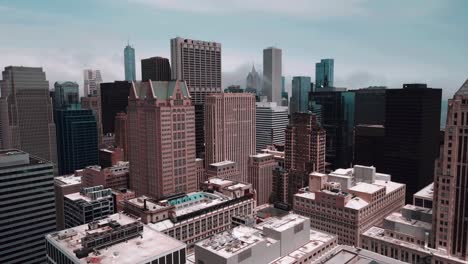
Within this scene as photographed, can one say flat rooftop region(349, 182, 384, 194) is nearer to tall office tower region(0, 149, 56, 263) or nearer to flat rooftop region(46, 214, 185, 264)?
flat rooftop region(46, 214, 185, 264)

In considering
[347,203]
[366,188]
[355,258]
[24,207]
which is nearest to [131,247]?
[355,258]

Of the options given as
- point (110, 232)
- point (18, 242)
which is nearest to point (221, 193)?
point (110, 232)

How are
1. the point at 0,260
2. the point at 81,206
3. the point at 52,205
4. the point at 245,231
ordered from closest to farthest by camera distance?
1. the point at 245,231
2. the point at 0,260
3. the point at 52,205
4. the point at 81,206

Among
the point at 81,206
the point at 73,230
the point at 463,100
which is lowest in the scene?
the point at 81,206

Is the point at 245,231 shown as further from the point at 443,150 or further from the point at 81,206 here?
the point at 81,206

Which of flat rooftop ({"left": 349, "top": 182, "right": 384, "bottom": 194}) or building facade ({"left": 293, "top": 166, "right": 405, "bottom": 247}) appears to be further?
flat rooftop ({"left": 349, "top": 182, "right": 384, "bottom": 194})

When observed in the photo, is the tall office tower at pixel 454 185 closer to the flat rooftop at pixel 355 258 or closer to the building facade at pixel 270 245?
the flat rooftop at pixel 355 258

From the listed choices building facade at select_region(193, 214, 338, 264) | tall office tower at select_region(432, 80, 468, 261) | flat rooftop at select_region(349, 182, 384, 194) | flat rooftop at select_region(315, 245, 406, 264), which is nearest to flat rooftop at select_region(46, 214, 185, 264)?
building facade at select_region(193, 214, 338, 264)
